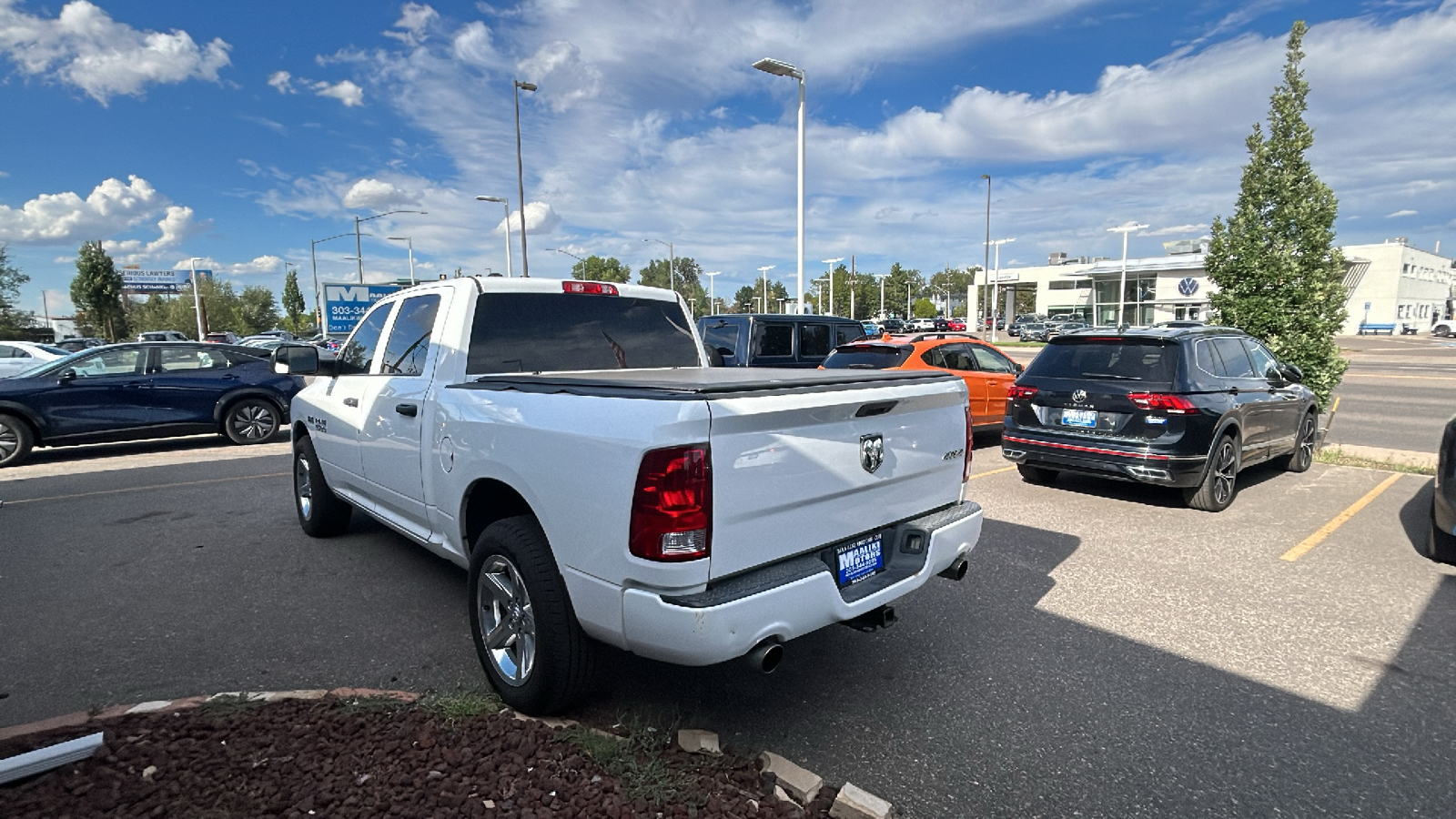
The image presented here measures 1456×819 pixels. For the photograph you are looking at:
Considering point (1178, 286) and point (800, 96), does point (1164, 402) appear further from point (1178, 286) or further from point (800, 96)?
point (1178, 286)

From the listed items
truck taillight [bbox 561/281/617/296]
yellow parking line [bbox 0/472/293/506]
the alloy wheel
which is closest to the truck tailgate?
the alloy wheel

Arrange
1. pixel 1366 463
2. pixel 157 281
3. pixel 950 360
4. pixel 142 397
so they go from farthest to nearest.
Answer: pixel 157 281, pixel 142 397, pixel 950 360, pixel 1366 463

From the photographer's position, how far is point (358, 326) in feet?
17.8

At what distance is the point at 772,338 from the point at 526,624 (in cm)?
917

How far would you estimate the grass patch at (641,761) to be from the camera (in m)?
2.53

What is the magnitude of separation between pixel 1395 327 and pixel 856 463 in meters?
88.0

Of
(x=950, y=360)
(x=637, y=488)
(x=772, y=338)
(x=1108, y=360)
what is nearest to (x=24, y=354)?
(x=772, y=338)

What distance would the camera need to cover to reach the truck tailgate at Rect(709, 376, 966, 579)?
2.56 meters

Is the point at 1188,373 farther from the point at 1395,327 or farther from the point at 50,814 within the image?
the point at 1395,327

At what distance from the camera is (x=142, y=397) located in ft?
34.9

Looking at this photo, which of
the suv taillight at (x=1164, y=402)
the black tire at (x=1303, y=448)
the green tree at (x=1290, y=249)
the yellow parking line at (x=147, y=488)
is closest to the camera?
the suv taillight at (x=1164, y=402)

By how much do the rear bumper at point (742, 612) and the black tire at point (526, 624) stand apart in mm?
367

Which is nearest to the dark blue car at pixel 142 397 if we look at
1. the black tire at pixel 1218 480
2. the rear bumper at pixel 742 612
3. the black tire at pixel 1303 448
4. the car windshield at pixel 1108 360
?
the car windshield at pixel 1108 360

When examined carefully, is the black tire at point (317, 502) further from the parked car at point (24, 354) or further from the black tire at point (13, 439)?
the parked car at point (24, 354)
